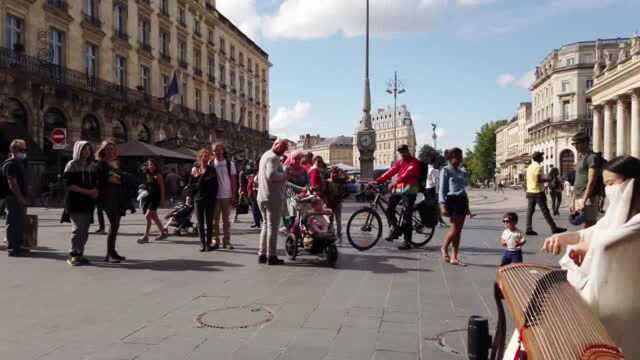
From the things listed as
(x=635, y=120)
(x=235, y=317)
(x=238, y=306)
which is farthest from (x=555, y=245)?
(x=635, y=120)

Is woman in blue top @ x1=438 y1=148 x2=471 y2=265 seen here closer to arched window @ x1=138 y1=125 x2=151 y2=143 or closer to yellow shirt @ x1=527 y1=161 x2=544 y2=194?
yellow shirt @ x1=527 y1=161 x2=544 y2=194

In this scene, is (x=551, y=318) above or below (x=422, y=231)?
above

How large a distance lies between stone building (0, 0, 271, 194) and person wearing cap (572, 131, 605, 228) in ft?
66.1

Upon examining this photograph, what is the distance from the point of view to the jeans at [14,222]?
322 inches

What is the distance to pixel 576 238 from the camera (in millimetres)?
3057

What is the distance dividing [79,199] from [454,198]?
578cm

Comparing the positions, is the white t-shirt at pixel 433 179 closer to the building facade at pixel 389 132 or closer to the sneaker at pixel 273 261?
the sneaker at pixel 273 261

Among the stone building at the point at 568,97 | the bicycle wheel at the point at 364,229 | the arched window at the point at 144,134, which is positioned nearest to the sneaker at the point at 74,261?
the bicycle wheel at the point at 364,229

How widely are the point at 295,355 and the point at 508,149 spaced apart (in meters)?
138

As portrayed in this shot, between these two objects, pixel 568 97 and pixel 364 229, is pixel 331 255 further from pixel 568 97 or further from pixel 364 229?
pixel 568 97

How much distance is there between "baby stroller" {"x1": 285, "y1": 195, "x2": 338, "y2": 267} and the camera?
7.66 meters

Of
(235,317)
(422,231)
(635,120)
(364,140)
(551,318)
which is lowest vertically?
(235,317)

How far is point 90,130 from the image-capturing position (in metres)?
28.5

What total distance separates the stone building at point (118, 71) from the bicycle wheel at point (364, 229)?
16697 millimetres
